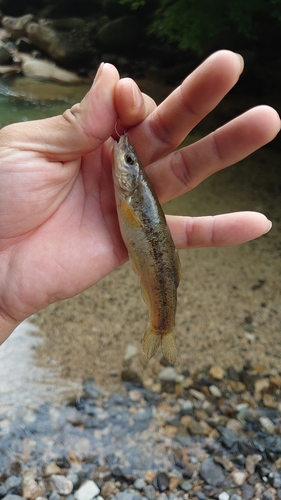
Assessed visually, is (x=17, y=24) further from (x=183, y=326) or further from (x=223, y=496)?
(x=223, y=496)

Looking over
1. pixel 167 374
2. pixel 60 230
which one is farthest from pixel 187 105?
pixel 167 374

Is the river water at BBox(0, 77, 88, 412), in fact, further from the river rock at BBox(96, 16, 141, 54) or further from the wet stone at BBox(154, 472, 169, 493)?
the river rock at BBox(96, 16, 141, 54)

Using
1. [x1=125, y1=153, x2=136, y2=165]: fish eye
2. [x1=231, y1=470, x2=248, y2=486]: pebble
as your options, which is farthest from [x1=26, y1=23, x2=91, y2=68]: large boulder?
[x1=231, y1=470, x2=248, y2=486]: pebble

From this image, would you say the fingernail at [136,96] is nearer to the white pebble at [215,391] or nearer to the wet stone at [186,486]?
the white pebble at [215,391]

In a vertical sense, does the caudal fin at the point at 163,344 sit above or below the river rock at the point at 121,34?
below

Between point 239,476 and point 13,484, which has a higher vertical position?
point 13,484

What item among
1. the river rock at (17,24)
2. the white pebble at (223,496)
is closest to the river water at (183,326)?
the white pebble at (223,496)
